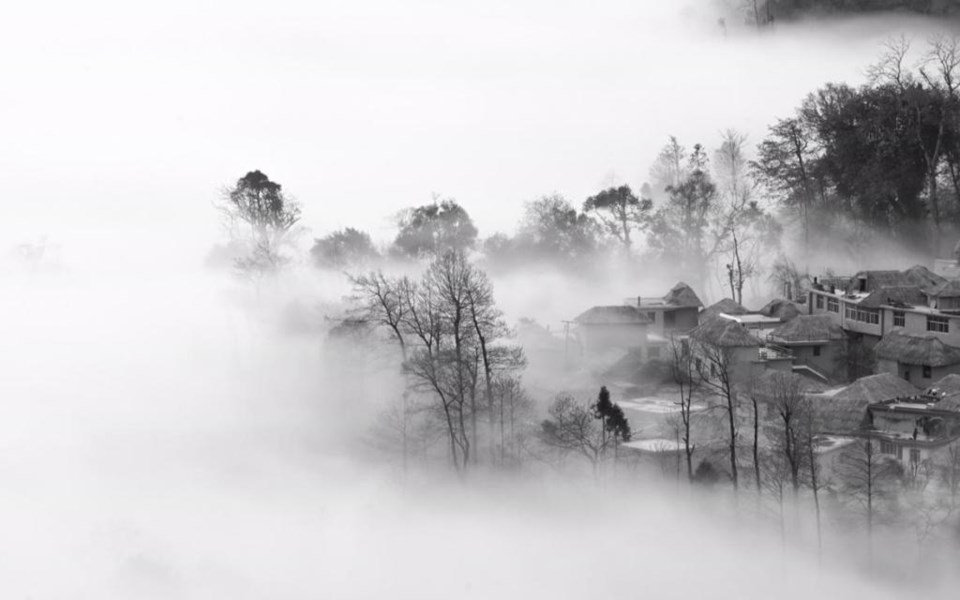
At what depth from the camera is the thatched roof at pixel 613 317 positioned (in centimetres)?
4438

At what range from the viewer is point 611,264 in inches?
2340

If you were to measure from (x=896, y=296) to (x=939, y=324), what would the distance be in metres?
2.21

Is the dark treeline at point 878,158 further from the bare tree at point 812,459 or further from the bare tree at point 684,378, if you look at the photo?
the bare tree at point 812,459

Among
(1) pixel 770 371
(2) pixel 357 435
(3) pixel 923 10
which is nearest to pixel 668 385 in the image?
(1) pixel 770 371

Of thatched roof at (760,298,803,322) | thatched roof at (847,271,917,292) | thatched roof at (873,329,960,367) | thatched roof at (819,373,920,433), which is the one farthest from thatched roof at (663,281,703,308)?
thatched roof at (819,373,920,433)

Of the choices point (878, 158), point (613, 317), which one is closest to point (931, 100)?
point (878, 158)

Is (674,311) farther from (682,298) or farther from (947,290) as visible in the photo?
(947,290)

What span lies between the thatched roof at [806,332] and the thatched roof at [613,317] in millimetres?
4677

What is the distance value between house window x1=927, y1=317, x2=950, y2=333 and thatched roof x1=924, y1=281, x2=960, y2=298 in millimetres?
754

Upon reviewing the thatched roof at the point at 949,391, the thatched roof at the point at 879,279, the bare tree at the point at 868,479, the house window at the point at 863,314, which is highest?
the thatched roof at the point at 879,279

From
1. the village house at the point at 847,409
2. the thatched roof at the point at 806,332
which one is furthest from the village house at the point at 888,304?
the village house at the point at 847,409

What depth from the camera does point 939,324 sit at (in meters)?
40.5

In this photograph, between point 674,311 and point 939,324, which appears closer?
point 939,324

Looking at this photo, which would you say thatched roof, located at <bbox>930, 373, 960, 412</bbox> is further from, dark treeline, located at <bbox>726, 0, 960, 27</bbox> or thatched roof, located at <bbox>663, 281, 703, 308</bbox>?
dark treeline, located at <bbox>726, 0, 960, 27</bbox>
